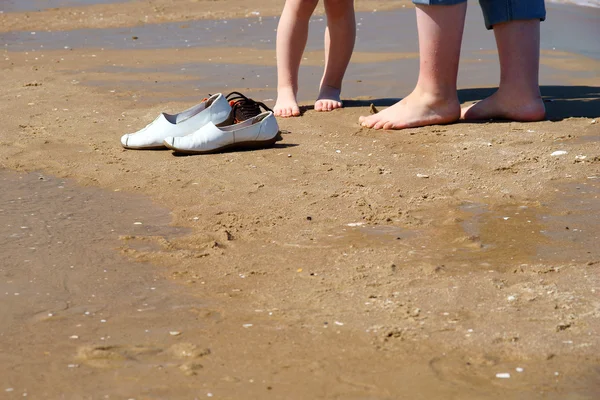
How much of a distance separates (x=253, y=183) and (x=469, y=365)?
1.82 meters

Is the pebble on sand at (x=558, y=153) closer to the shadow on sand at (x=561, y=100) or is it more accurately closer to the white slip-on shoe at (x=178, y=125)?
the shadow on sand at (x=561, y=100)

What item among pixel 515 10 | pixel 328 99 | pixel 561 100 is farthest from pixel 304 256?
pixel 561 100

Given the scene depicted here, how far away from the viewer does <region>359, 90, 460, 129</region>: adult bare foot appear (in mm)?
4816

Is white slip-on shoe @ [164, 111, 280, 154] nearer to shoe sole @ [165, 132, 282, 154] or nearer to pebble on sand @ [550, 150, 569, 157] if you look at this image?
shoe sole @ [165, 132, 282, 154]

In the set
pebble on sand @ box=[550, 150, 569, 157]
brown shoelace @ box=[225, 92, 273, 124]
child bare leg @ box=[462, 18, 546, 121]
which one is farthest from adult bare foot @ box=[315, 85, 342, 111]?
pebble on sand @ box=[550, 150, 569, 157]

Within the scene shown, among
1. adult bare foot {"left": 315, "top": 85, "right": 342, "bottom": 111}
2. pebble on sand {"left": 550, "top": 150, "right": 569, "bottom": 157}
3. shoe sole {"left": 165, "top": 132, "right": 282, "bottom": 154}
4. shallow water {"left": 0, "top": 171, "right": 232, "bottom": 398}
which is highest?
adult bare foot {"left": 315, "top": 85, "right": 342, "bottom": 111}

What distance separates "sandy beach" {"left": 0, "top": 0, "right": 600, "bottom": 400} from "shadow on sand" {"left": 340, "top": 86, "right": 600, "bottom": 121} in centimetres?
3

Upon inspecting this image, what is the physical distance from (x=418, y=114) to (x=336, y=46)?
2.89ft

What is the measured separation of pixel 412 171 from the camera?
4.04 metres

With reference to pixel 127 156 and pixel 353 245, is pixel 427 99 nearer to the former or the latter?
pixel 127 156

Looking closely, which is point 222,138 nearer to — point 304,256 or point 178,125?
point 178,125

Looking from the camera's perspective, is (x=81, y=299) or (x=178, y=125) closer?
(x=81, y=299)

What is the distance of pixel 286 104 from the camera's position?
525 centimetres

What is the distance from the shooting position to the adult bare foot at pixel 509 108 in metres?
4.86
